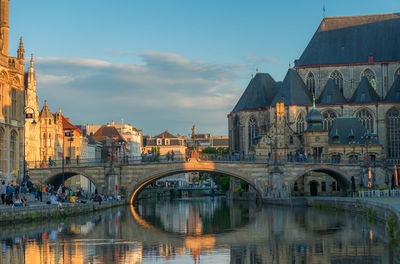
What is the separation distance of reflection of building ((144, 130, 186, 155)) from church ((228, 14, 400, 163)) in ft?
217

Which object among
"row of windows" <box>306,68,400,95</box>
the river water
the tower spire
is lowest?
the river water

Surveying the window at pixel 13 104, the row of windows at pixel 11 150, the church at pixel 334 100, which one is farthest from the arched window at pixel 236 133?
the row of windows at pixel 11 150

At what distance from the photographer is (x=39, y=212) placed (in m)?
42.2

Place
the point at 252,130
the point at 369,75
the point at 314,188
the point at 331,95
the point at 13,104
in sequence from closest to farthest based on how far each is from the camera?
the point at 13,104
the point at 314,188
the point at 331,95
the point at 369,75
the point at 252,130

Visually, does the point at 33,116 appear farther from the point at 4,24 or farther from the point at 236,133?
the point at 236,133

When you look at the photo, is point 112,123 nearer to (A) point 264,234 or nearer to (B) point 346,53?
(B) point 346,53

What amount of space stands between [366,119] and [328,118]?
5097 mm

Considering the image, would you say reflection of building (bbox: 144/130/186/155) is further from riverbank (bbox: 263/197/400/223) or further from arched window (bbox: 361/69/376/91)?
riverbank (bbox: 263/197/400/223)

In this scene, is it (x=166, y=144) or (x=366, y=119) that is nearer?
(x=366, y=119)

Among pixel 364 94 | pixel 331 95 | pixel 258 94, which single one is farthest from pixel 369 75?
pixel 258 94

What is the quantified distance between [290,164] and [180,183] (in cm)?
9448

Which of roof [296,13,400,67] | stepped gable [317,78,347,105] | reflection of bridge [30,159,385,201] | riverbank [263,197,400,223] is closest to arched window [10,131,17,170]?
reflection of bridge [30,159,385,201]

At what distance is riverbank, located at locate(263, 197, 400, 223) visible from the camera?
37.5 metres

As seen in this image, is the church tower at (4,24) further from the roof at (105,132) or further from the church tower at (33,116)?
the roof at (105,132)
